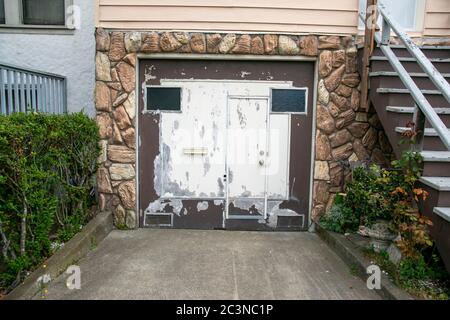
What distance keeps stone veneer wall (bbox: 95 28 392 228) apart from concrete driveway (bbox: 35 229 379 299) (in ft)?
2.15

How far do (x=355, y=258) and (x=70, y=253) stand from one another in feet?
9.58

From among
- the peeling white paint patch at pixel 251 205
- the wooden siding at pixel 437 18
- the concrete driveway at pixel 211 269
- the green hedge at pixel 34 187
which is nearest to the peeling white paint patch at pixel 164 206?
the concrete driveway at pixel 211 269

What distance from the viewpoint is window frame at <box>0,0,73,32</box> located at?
5563mm

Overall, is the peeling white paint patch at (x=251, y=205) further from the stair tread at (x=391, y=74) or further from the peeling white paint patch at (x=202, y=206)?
the stair tread at (x=391, y=74)

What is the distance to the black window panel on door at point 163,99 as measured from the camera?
4805 millimetres

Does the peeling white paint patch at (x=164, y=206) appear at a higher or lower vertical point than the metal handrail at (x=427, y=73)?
lower

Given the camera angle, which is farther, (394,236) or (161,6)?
(161,6)

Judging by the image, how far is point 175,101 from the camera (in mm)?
4816

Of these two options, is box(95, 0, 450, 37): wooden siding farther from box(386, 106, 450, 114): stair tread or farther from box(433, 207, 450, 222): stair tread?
box(433, 207, 450, 222): stair tread

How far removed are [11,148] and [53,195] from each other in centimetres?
99

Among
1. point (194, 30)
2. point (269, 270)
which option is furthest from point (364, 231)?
point (194, 30)

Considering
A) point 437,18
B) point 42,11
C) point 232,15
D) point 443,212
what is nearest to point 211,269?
point 443,212

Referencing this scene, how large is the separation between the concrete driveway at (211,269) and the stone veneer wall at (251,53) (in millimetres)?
654

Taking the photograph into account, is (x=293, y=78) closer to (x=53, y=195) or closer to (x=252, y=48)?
(x=252, y=48)
